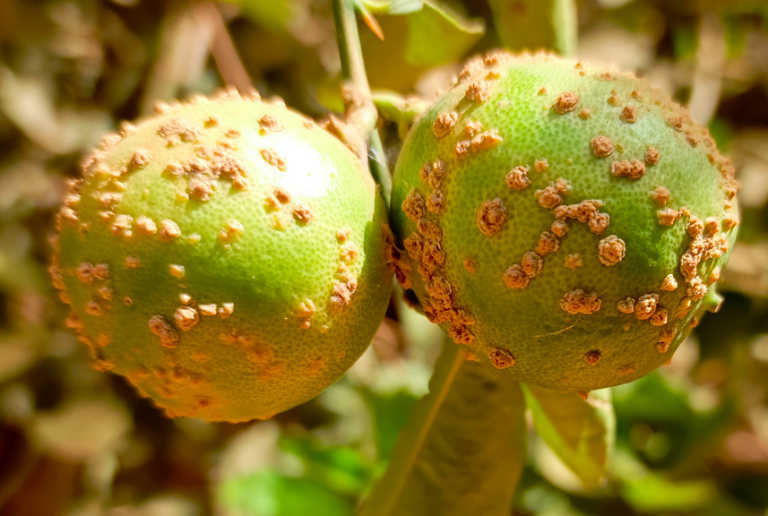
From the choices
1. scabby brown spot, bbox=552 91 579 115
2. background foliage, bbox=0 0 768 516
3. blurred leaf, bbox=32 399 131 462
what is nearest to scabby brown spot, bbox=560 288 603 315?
scabby brown spot, bbox=552 91 579 115

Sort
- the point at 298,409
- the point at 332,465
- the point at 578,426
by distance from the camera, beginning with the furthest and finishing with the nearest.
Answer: the point at 298,409
the point at 332,465
the point at 578,426

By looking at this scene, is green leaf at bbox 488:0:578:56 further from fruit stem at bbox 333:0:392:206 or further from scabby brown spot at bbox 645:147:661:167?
scabby brown spot at bbox 645:147:661:167

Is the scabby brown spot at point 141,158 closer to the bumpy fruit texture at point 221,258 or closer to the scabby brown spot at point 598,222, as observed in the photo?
the bumpy fruit texture at point 221,258

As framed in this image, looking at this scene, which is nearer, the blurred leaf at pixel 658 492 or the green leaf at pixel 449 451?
the green leaf at pixel 449 451

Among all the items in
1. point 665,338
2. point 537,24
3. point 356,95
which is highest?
point 537,24

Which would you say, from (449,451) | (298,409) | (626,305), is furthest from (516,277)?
(298,409)

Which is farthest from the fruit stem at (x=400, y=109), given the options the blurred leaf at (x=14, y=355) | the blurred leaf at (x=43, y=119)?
the blurred leaf at (x=14, y=355)

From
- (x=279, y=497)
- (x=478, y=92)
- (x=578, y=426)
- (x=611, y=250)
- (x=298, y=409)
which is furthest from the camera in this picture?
(x=298, y=409)

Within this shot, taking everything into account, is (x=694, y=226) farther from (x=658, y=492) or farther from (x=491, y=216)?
(x=658, y=492)
